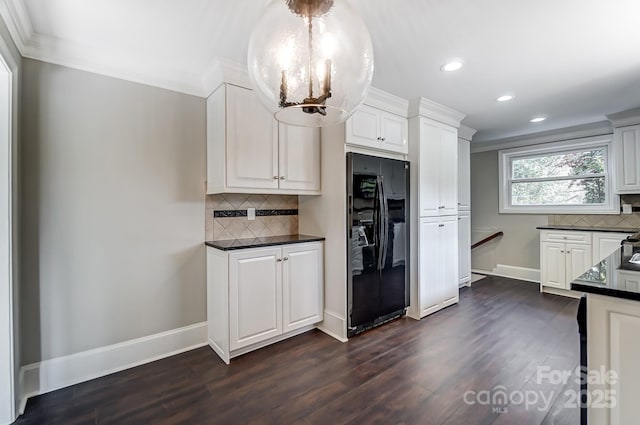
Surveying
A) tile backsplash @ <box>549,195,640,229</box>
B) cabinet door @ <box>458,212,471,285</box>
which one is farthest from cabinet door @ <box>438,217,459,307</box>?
tile backsplash @ <box>549,195,640,229</box>

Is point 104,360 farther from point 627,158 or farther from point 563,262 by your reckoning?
point 627,158

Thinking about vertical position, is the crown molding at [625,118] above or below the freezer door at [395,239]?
above

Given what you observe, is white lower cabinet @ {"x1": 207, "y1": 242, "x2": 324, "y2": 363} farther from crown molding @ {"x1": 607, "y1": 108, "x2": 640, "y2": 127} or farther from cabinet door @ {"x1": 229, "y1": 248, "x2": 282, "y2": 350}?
crown molding @ {"x1": 607, "y1": 108, "x2": 640, "y2": 127}

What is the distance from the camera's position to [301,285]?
9.07 ft

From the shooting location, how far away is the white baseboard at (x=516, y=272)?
471 centimetres

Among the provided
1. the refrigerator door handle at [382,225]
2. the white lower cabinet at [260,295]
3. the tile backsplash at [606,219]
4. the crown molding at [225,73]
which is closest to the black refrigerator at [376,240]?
the refrigerator door handle at [382,225]

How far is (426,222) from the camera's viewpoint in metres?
3.31

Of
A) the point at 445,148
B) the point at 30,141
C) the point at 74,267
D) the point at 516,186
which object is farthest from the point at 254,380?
the point at 516,186

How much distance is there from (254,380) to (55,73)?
257cm

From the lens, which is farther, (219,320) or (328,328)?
(328,328)

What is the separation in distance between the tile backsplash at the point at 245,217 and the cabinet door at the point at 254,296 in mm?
482

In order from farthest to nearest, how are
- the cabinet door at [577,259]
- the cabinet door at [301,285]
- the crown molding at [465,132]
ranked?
1. the crown molding at [465,132]
2. the cabinet door at [577,259]
3. the cabinet door at [301,285]

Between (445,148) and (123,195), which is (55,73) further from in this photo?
(445,148)

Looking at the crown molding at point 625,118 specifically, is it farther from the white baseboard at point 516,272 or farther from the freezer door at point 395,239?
the freezer door at point 395,239
